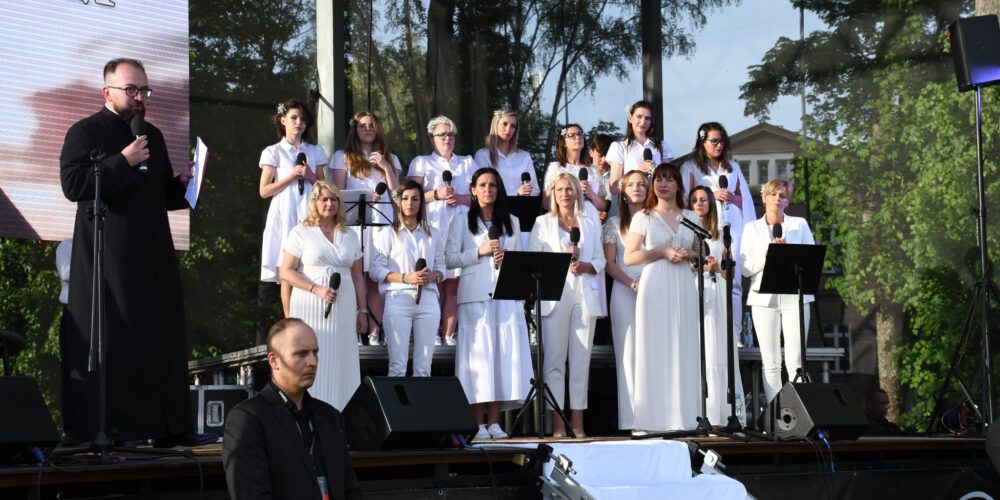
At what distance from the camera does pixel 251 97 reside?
12.5 metres

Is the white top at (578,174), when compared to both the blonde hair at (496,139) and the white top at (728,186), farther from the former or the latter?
the white top at (728,186)

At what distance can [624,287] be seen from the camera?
8602mm

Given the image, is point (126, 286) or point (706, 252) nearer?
point (126, 286)

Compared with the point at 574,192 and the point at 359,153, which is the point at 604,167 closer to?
the point at 574,192

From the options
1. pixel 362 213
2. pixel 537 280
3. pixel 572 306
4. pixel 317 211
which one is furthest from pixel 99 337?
pixel 572 306

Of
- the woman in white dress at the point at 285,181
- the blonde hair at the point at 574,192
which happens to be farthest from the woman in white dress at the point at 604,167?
the woman in white dress at the point at 285,181

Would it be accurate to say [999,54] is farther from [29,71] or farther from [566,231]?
[29,71]

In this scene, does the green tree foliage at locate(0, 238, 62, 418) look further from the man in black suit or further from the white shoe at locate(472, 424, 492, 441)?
the man in black suit

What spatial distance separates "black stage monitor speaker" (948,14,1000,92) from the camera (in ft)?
29.5

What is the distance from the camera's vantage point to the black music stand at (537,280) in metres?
7.68

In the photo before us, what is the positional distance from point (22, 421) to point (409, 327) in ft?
11.4

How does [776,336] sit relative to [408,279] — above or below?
below

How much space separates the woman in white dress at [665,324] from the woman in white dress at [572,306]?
0.91ft

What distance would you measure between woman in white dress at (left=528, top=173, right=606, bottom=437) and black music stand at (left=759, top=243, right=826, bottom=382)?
3.65 ft
